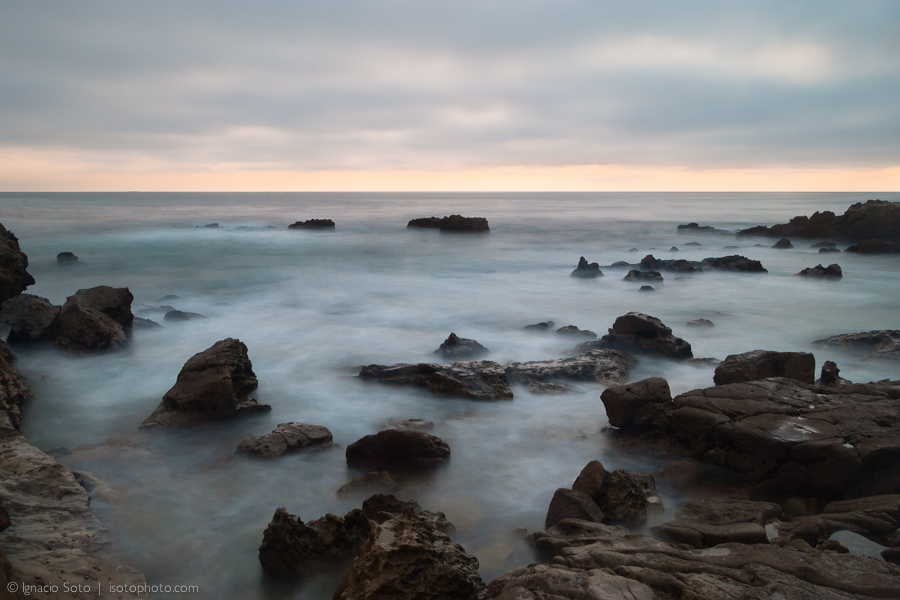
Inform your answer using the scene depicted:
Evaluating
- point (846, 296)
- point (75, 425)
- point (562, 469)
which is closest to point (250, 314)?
point (75, 425)

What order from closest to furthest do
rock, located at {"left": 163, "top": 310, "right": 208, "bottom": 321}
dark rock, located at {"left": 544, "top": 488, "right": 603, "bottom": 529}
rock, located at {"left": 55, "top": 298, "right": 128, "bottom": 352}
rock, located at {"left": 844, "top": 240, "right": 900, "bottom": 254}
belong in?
dark rock, located at {"left": 544, "top": 488, "right": 603, "bottom": 529}
rock, located at {"left": 55, "top": 298, "right": 128, "bottom": 352}
rock, located at {"left": 163, "top": 310, "right": 208, "bottom": 321}
rock, located at {"left": 844, "top": 240, "right": 900, "bottom": 254}

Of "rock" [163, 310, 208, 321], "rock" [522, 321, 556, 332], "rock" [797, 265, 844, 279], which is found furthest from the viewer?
"rock" [797, 265, 844, 279]

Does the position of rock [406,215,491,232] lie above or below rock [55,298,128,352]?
above

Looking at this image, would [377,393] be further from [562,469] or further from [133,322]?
[133,322]

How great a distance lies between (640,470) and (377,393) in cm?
376

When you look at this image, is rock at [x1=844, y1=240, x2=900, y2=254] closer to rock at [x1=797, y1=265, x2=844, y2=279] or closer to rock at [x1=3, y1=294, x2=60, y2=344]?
rock at [x1=797, y1=265, x2=844, y2=279]

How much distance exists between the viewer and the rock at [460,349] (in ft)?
31.0

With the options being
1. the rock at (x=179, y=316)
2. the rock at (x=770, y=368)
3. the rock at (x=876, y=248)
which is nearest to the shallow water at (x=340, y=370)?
A: the rock at (x=179, y=316)

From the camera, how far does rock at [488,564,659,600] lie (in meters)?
2.94

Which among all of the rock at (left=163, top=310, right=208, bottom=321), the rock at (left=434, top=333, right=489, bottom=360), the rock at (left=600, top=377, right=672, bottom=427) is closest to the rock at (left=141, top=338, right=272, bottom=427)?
the rock at (left=434, top=333, right=489, bottom=360)

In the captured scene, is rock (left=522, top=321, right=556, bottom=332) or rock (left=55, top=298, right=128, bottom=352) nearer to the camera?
rock (left=55, top=298, right=128, bottom=352)

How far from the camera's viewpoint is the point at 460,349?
9523mm

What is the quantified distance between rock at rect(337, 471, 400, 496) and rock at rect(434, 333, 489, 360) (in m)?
4.12

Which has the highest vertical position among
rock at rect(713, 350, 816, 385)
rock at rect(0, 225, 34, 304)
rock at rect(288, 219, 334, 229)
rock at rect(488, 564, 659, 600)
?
rock at rect(288, 219, 334, 229)
